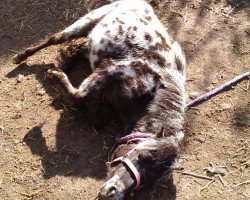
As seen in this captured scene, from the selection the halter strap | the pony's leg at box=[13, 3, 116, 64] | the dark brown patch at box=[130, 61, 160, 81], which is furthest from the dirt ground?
the dark brown patch at box=[130, 61, 160, 81]

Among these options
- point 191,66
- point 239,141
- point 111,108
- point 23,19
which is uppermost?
point 23,19

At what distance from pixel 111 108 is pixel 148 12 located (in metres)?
1.29

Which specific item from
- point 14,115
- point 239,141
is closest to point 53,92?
point 14,115

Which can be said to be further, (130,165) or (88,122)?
(88,122)

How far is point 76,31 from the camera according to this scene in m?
5.69

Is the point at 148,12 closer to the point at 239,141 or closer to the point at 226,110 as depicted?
the point at 226,110

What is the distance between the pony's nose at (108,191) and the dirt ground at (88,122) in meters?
0.61

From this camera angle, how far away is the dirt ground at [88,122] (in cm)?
480

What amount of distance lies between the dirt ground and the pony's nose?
1.99 ft

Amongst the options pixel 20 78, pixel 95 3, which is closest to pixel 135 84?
pixel 20 78

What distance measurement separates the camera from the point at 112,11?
5.62 meters

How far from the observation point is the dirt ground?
15.7ft

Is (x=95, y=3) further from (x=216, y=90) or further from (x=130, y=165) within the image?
(x=130, y=165)

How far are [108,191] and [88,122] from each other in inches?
52.6
